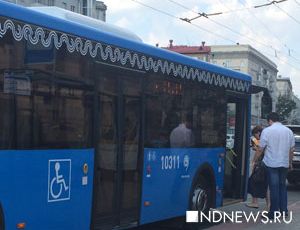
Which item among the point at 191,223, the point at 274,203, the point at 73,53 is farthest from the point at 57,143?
the point at 274,203

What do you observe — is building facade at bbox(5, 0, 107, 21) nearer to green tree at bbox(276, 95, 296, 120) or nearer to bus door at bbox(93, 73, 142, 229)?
green tree at bbox(276, 95, 296, 120)

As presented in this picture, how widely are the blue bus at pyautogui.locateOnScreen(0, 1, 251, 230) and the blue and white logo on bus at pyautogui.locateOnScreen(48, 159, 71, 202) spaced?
11mm

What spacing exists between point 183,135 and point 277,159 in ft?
7.78

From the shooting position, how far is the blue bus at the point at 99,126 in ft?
18.8

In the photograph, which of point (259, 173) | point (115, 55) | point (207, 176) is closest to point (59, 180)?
point (115, 55)

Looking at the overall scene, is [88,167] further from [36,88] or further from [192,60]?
[192,60]

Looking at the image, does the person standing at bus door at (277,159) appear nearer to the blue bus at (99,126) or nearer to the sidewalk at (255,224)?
the sidewalk at (255,224)

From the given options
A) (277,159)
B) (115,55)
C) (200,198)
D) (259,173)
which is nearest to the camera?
(115,55)

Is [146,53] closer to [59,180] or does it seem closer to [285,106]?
[59,180]

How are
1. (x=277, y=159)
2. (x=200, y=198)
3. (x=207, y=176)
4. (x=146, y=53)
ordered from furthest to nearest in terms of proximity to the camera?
(x=277, y=159) < (x=207, y=176) < (x=200, y=198) < (x=146, y=53)

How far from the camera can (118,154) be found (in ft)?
24.5

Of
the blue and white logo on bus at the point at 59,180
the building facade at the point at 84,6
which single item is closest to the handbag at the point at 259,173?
the blue and white logo on bus at the point at 59,180

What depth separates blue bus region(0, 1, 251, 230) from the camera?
573 centimetres

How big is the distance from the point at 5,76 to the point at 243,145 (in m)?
6.74
